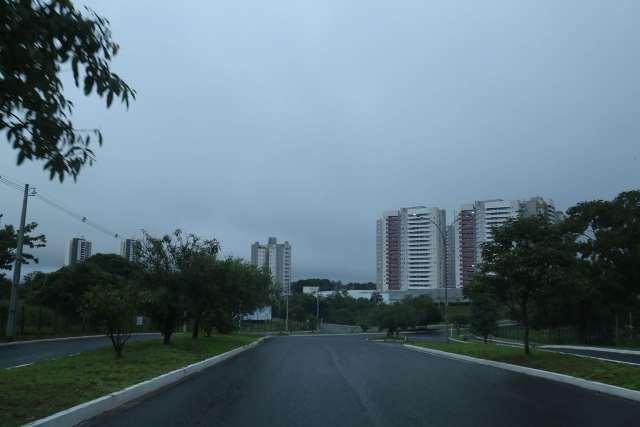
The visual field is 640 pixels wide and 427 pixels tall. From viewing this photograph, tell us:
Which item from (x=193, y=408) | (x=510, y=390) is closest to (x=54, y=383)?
(x=193, y=408)

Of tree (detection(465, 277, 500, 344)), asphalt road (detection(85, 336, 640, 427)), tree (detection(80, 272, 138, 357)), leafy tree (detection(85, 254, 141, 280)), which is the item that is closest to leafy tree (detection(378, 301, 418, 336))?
tree (detection(465, 277, 500, 344))

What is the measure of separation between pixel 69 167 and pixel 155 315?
74.3 ft

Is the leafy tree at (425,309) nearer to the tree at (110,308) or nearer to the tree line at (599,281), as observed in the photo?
the tree line at (599,281)

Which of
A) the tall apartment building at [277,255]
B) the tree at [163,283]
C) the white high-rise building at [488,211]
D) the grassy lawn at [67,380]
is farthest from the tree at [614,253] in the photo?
the tall apartment building at [277,255]

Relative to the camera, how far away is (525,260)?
2067 centimetres

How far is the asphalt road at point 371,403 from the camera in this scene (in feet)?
30.9

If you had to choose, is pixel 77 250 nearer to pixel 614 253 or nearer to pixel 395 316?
pixel 395 316

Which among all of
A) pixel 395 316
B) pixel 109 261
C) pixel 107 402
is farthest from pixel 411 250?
pixel 107 402

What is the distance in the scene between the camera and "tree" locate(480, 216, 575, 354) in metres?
20.5

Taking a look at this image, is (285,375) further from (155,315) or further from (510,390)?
(155,315)

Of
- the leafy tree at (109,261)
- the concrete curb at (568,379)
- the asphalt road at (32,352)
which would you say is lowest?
the asphalt road at (32,352)

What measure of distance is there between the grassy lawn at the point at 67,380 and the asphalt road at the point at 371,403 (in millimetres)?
918

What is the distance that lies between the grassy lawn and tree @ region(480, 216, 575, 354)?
11758mm

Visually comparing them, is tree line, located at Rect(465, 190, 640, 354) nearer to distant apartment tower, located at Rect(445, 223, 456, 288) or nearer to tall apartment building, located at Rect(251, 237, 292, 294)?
distant apartment tower, located at Rect(445, 223, 456, 288)
